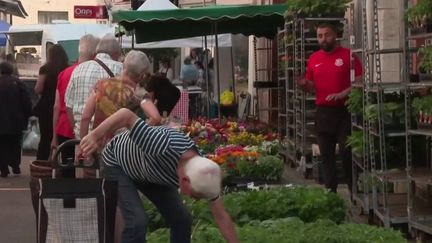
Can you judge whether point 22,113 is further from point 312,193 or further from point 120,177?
point 120,177

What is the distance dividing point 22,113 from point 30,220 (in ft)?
15.6

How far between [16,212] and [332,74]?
13.2 ft

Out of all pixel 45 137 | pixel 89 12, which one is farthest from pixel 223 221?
pixel 89 12

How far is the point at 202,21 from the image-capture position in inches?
598

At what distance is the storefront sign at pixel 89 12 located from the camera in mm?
30092

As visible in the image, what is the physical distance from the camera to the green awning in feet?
46.5

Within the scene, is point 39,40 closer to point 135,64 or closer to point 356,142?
point 356,142

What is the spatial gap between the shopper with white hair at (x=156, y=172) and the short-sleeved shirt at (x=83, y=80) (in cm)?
271

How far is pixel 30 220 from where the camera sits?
35.4 feet

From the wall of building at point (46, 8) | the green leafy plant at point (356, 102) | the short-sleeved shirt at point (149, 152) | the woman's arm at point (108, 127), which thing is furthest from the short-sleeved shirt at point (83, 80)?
the wall of building at point (46, 8)

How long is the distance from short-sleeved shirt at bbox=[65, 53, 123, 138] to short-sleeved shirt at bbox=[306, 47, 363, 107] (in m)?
2.32

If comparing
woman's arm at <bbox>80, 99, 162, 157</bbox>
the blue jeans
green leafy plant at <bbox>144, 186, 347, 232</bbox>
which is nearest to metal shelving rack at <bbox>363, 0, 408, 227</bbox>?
green leafy plant at <bbox>144, 186, 347, 232</bbox>

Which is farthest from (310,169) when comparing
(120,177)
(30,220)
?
(120,177)

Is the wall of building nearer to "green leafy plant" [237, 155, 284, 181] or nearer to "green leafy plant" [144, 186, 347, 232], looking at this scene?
"green leafy plant" [237, 155, 284, 181]
